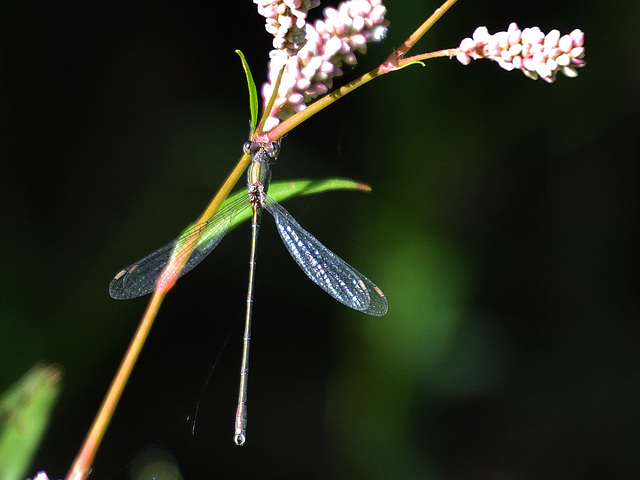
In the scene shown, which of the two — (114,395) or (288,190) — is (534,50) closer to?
(288,190)

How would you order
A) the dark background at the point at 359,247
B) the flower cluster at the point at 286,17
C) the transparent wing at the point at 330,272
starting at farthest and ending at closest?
the dark background at the point at 359,247
the transparent wing at the point at 330,272
the flower cluster at the point at 286,17

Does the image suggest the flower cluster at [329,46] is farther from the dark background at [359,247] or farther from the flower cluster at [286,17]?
the dark background at [359,247]

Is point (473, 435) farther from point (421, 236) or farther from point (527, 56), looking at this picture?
point (527, 56)

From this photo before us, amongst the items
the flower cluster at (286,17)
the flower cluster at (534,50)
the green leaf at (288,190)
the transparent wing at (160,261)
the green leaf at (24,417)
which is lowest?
the green leaf at (24,417)

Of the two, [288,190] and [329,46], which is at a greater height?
[329,46]

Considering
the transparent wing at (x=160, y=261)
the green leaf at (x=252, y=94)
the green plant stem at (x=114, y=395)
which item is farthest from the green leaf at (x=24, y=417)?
the green leaf at (x=252, y=94)

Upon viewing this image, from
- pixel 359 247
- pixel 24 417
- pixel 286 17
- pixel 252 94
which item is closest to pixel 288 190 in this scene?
pixel 252 94

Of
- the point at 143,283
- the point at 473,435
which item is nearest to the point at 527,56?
the point at 143,283
